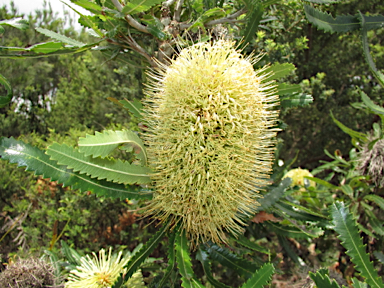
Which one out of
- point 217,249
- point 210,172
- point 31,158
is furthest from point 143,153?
point 217,249

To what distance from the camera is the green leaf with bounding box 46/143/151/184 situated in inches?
42.3

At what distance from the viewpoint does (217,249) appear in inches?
58.7

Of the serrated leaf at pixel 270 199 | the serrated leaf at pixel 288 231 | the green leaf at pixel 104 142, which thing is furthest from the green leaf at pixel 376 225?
the green leaf at pixel 104 142

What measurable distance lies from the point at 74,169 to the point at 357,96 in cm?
480

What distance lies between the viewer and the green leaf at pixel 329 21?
1396 millimetres

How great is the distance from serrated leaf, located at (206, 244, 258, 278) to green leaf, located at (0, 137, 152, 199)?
2.21 ft

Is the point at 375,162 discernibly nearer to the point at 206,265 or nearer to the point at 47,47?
the point at 206,265

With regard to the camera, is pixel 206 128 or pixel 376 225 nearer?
pixel 206 128

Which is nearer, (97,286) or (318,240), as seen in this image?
(97,286)

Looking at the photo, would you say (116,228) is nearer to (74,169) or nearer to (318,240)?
(74,169)

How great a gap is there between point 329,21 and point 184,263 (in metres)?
1.55

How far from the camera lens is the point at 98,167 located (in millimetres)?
1155

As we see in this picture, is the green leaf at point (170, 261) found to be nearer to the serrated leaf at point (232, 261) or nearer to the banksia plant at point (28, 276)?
the serrated leaf at point (232, 261)

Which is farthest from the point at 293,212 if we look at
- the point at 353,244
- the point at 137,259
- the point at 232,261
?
the point at 137,259
